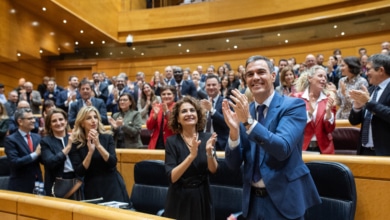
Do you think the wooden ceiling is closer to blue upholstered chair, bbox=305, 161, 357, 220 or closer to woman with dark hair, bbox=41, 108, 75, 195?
woman with dark hair, bbox=41, 108, 75, 195

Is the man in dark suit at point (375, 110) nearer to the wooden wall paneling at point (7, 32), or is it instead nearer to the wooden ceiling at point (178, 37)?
the wooden ceiling at point (178, 37)

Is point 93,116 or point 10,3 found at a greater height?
point 10,3

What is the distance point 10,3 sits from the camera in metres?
8.08

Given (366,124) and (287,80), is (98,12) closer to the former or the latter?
(287,80)

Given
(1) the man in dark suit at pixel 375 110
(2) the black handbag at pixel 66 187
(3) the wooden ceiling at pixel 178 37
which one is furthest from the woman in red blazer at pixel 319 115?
(3) the wooden ceiling at pixel 178 37

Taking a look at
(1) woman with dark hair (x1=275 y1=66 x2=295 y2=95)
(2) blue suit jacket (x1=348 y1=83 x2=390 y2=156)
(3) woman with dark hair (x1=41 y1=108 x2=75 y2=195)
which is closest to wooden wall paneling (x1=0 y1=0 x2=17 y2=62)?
(3) woman with dark hair (x1=41 y1=108 x2=75 y2=195)

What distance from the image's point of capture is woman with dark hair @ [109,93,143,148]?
356 centimetres

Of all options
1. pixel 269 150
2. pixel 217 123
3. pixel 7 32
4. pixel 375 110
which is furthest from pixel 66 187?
pixel 7 32

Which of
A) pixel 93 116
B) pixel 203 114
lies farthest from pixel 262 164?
pixel 93 116

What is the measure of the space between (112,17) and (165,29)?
155 centimetres

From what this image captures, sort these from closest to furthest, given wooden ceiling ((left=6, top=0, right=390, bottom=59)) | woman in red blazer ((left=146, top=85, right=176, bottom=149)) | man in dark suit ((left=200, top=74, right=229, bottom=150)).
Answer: man in dark suit ((left=200, top=74, right=229, bottom=150))
woman in red blazer ((left=146, top=85, right=176, bottom=149))
wooden ceiling ((left=6, top=0, right=390, bottom=59))

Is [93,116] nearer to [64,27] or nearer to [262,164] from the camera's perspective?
[262,164]

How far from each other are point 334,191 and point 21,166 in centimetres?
217

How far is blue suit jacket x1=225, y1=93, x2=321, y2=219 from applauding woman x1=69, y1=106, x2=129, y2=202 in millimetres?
1207
